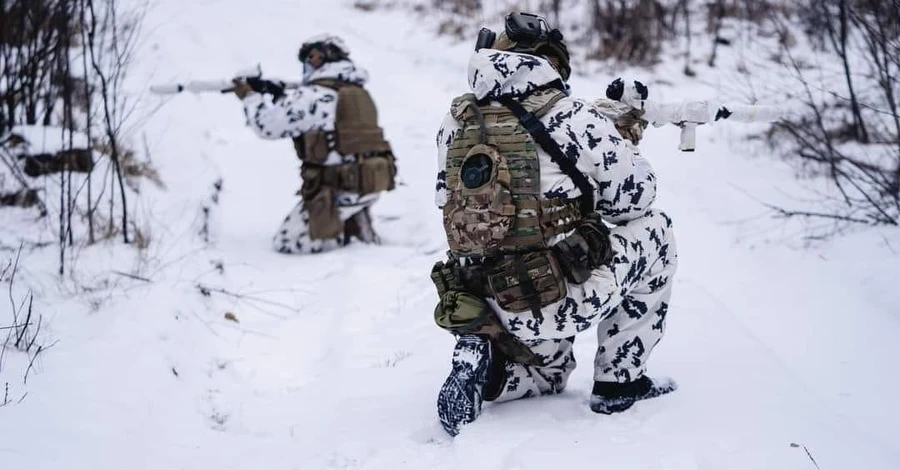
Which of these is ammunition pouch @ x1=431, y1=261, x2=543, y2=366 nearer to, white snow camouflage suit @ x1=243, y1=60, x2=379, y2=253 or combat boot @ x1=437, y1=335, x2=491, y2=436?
combat boot @ x1=437, y1=335, x2=491, y2=436

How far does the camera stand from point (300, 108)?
567 centimetres

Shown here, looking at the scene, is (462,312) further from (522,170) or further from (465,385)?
(522,170)

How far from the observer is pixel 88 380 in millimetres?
2959

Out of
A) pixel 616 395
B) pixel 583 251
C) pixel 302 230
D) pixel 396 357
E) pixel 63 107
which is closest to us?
pixel 583 251

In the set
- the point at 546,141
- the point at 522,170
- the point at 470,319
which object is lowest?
the point at 470,319

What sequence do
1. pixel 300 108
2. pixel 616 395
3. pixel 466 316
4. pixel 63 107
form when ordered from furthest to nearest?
pixel 300 108 → pixel 63 107 → pixel 616 395 → pixel 466 316

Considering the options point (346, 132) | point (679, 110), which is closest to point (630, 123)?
point (679, 110)

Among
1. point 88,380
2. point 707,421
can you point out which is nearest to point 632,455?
point 707,421

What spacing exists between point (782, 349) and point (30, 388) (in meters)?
3.26

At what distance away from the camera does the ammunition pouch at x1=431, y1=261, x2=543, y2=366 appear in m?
2.68

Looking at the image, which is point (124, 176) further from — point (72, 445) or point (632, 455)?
point (632, 455)

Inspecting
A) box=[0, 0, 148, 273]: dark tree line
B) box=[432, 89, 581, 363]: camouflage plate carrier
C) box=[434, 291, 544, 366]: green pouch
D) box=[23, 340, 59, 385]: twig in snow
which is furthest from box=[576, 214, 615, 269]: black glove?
box=[0, 0, 148, 273]: dark tree line

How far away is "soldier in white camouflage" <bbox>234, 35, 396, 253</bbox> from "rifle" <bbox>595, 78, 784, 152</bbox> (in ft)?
10.4

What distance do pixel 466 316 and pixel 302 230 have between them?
3.63 m
